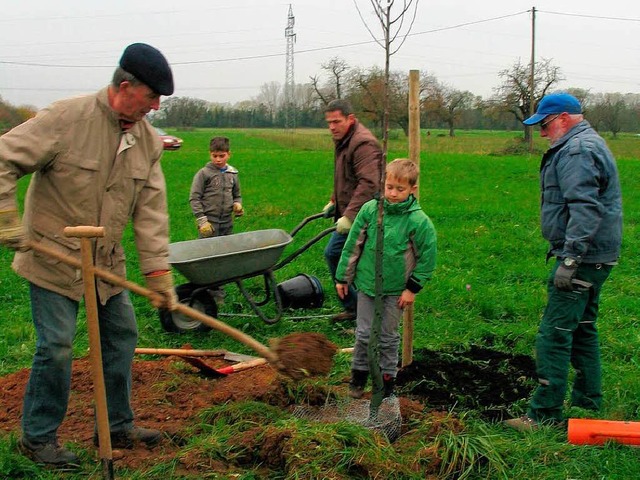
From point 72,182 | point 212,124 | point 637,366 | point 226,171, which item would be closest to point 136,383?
point 72,182

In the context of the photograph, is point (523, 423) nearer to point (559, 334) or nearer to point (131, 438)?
point (559, 334)

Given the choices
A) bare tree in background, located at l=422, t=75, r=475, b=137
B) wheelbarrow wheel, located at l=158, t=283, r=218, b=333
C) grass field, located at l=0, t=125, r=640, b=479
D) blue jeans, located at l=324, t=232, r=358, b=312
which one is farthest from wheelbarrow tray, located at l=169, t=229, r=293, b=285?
bare tree in background, located at l=422, t=75, r=475, b=137

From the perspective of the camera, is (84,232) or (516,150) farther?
(516,150)

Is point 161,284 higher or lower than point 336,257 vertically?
higher

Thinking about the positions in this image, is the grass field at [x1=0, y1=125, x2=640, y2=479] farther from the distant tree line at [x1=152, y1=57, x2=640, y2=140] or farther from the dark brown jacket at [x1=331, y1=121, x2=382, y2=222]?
the distant tree line at [x1=152, y1=57, x2=640, y2=140]

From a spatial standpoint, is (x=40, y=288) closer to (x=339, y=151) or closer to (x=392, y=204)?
(x=392, y=204)

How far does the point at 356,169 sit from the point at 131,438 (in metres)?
2.94

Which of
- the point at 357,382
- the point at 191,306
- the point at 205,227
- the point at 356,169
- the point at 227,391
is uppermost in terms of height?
the point at 356,169

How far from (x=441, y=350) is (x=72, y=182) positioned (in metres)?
3.17

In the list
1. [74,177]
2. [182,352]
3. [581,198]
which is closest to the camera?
[74,177]

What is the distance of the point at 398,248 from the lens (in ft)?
13.8

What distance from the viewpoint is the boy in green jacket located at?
4.18 metres

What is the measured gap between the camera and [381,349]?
4328mm

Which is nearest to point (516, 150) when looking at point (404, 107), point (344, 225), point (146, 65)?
point (404, 107)
